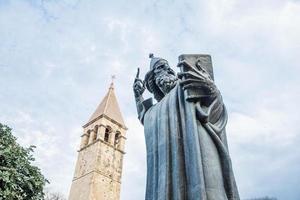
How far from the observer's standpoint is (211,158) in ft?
11.1

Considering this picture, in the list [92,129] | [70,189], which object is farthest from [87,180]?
[92,129]

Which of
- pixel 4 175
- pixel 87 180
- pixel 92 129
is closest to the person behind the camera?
pixel 4 175

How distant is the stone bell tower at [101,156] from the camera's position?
43.8m

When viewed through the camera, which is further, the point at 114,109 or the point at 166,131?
the point at 114,109

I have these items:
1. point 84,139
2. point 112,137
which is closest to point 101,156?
point 112,137

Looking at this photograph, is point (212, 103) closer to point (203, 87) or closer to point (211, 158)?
point (203, 87)

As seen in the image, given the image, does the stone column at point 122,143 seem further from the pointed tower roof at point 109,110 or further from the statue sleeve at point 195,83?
the statue sleeve at point 195,83

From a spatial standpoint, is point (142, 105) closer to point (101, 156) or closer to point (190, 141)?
point (190, 141)

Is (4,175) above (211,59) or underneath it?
above

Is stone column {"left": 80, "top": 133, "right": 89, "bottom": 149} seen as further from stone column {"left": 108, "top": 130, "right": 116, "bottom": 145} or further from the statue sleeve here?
the statue sleeve

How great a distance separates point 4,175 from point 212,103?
12.6 m

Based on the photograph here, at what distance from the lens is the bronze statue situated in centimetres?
322

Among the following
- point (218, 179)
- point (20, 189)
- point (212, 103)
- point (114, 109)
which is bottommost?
point (218, 179)

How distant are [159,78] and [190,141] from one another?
1327 mm
